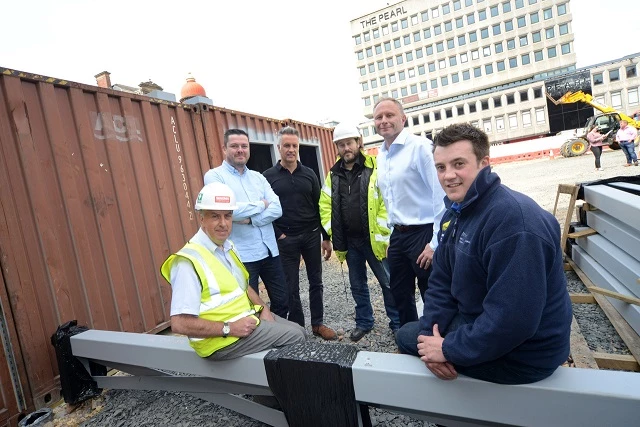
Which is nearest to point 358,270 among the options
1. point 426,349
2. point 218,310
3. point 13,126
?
point 218,310

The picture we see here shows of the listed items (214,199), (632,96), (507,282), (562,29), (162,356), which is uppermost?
(562,29)

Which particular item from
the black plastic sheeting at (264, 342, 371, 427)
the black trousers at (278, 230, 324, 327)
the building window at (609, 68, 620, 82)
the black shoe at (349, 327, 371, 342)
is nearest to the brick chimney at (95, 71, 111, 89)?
the black trousers at (278, 230, 324, 327)

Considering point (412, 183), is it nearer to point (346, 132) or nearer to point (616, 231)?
point (346, 132)

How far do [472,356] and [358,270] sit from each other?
2180 millimetres

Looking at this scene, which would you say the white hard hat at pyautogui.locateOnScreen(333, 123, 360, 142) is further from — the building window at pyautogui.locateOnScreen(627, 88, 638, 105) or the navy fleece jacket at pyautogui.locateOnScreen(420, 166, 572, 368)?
the building window at pyautogui.locateOnScreen(627, 88, 638, 105)

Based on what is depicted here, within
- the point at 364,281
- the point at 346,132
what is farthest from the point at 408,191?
A: the point at 364,281

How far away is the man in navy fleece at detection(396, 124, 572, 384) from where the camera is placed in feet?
4.12

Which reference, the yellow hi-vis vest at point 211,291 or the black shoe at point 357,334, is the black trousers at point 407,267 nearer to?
the black shoe at point 357,334

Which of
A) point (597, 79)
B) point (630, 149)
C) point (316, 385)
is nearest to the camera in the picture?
point (316, 385)

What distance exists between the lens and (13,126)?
297cm

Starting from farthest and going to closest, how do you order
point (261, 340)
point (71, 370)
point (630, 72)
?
point (630, 72) → point (71, 370) → point (261, 340)

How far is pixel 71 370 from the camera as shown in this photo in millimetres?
2910

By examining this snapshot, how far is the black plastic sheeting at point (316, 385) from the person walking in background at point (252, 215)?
1409 millimetres

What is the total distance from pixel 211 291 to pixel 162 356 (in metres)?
0.73
